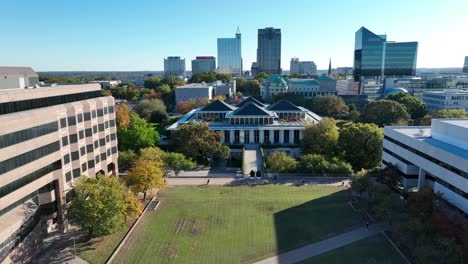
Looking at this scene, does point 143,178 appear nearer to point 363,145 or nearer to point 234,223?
point 234,223

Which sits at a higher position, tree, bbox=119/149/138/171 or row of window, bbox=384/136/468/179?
row of window, bbox=384/136/468/179

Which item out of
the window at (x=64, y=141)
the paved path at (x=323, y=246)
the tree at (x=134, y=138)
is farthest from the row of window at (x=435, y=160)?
the tree at (x=134, y=138)

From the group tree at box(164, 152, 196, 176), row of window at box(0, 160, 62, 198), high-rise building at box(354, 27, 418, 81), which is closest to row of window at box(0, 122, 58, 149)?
row of window at box(0, 160, 62, 198)

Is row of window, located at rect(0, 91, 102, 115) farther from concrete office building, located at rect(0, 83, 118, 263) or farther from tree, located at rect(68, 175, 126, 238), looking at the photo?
tree, located at rect(68, 175, 126, 238)

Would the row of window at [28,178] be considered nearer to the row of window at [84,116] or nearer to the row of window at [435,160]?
the row of window at [84,116]

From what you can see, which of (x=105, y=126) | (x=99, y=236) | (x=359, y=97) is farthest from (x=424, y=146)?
(x=359, y=97)
